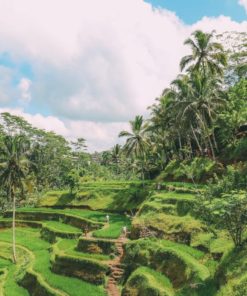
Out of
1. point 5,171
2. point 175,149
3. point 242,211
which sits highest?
point 175,149

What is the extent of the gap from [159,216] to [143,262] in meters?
6.03

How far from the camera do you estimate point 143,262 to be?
2794 centimetres

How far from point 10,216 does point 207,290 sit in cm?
5222

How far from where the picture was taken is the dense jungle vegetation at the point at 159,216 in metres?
23.2

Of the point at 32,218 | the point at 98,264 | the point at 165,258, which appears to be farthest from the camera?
the point at 32,218

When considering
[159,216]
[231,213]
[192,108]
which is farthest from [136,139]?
[231,213]

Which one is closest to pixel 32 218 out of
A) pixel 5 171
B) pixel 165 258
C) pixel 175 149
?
pixel 5 171

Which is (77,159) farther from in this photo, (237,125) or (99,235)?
(99,235)

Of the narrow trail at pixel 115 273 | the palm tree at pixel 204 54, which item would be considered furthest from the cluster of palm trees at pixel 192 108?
the narrow trail at pixel 115 273

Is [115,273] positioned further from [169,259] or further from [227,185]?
[227,185]

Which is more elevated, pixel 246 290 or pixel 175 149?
pixel 175 149

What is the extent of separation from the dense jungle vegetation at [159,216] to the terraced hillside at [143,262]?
0.29 feet

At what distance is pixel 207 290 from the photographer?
828 inches

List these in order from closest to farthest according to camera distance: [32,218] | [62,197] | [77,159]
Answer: [32,218], [62,197], [77,159]
